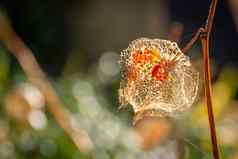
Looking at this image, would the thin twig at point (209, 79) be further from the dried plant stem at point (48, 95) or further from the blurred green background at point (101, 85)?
the dried plant stem at point (48, 95)

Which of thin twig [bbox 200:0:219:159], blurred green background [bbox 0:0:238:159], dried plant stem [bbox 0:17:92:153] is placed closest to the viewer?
thin twig [bbox 200:0:219:159]

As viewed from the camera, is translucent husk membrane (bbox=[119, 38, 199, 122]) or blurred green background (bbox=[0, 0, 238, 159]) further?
blurred green background (bbox=[0, 0, 238, 159])

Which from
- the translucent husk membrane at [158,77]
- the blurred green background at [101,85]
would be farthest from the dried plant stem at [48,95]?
the translucent husk membrane at [158,77]

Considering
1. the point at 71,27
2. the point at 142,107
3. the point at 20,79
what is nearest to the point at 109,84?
the point at 20,79

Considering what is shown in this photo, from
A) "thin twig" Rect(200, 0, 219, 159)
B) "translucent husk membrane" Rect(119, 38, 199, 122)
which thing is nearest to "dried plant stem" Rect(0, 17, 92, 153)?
"translucent husk membrane" Rect(119, 38, 199, 122)

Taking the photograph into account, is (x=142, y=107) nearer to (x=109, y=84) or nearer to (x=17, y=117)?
(x=17, y=117)

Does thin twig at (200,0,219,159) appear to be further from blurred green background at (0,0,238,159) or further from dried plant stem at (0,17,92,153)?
dried plant stem at (0,17,92,153)
